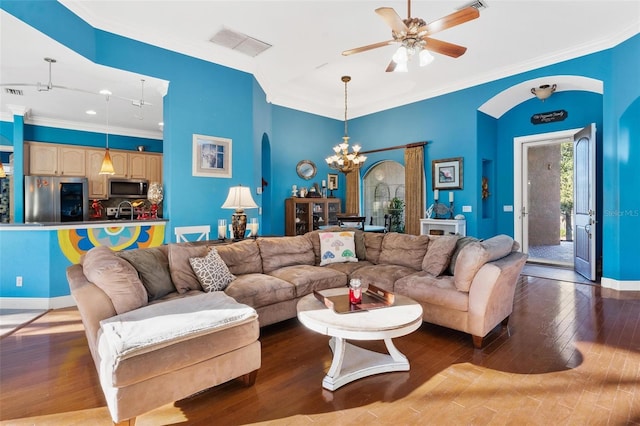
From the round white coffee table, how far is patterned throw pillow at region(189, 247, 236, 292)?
0.89 m

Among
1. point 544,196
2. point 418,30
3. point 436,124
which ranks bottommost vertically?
point 544,196

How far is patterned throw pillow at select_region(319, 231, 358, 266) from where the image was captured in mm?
4078

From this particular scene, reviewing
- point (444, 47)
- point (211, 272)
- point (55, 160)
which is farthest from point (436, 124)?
point (55, 160)

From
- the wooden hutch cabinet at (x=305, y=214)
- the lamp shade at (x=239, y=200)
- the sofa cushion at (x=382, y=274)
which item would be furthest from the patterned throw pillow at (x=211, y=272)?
the wooden hutch cabinet at (x=305, y=214)

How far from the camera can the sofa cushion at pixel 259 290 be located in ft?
9.59

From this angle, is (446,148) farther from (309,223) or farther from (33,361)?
(33,361)

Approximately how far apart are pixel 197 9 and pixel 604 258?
622 cm

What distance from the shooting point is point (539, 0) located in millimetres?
3670

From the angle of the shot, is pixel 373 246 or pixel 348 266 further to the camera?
pixel 373 246

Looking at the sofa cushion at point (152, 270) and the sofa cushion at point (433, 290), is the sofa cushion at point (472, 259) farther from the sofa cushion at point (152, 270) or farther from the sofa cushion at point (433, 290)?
the sofa cushion at point (152, 270)

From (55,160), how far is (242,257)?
5844mm

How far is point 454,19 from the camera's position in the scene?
107 inches

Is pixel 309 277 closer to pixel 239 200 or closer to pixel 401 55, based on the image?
pixel 239 200

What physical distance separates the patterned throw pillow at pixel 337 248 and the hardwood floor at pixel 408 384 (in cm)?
106
